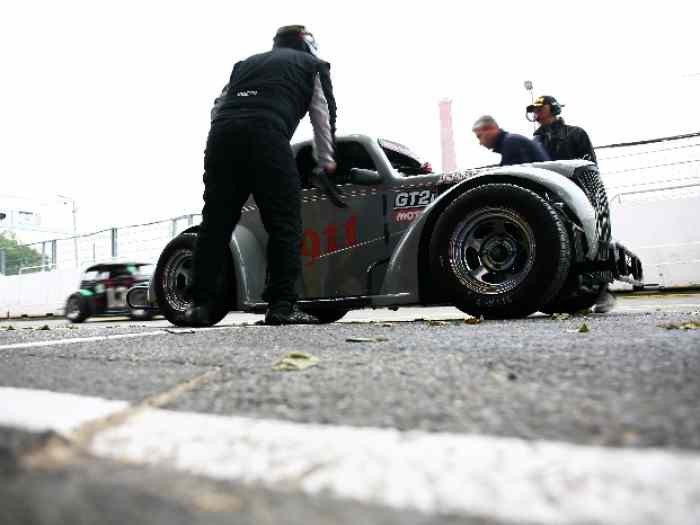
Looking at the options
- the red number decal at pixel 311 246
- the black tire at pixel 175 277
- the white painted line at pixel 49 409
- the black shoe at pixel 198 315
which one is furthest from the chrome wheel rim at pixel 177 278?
the white painted line at pixel 49 409

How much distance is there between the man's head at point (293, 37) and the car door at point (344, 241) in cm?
88

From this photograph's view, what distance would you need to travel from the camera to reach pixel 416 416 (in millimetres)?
1006

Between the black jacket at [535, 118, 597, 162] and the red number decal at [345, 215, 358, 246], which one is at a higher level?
the black jacket at [535, 118, 597, 162]

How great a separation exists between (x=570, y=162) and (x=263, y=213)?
6.31 ft

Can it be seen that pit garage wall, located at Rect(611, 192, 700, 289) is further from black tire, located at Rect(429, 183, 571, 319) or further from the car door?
black tire, located at Rect(429, 183, 571, 319)

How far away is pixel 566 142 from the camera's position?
507 centimetres

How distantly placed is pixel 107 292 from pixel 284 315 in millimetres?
8536

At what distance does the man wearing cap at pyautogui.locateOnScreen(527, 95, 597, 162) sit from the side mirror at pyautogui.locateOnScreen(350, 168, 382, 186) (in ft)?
6.00

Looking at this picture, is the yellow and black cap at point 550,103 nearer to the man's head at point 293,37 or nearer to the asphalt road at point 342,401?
the man's head at point 293,37

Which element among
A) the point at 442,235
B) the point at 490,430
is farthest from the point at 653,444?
the point at 442,235

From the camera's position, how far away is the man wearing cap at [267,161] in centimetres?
362

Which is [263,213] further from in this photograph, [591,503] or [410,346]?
[591,503]

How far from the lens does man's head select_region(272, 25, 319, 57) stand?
3.94m

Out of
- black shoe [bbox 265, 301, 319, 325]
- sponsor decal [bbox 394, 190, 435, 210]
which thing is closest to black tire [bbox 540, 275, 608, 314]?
sponsor decal [bbox 394, 190, 435, 210]
